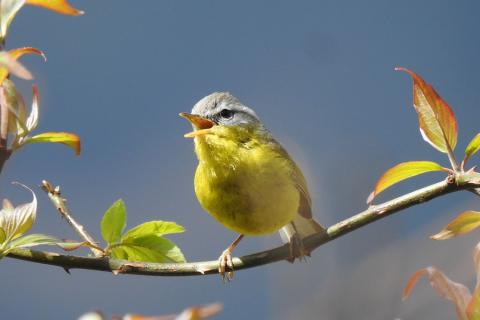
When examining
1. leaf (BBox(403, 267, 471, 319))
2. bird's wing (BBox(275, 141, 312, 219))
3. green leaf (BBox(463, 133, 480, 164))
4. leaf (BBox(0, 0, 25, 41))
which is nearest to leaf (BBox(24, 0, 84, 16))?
leaf (BBox(0, 0, 25, 41))

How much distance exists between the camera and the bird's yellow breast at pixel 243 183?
180 centimetres

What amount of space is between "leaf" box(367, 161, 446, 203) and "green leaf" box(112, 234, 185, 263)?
1.24ft

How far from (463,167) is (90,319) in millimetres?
643

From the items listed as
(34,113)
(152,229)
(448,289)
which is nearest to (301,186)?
(152,229)

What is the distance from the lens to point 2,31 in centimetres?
73

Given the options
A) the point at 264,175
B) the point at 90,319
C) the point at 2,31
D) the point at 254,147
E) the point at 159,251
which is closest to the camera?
the point at 90,319

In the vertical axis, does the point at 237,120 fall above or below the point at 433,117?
below

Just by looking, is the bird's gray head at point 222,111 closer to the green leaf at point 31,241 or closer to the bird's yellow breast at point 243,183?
the bird's yellow breast at point 243,183

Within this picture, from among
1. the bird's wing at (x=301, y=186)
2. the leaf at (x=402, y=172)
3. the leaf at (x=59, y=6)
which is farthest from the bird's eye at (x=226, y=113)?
the leaf at (x=59, y=6)

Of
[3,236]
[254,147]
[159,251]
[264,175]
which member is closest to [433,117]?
[159,251]

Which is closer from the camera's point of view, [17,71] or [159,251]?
[17,71]

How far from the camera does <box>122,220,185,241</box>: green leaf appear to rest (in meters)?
1.07

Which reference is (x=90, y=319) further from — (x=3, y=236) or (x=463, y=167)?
(x=463, y=167)

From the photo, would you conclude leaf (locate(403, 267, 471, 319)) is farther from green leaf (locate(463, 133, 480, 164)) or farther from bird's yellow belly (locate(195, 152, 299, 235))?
bird's yellow belly (locate(195, 152, 299, 235))
